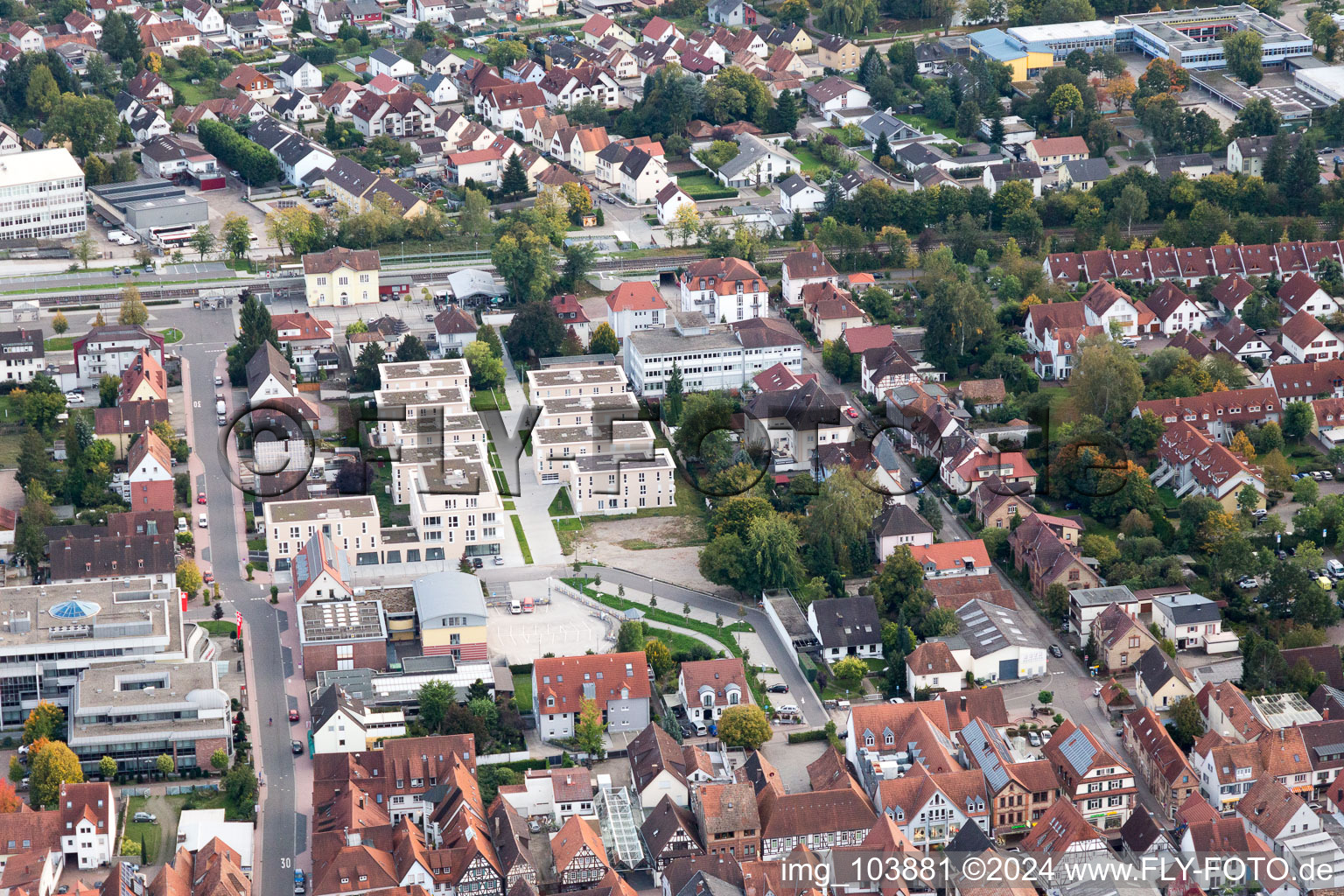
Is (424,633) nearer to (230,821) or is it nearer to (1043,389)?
(230,821)

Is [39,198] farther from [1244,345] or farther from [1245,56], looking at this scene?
[1245,56]

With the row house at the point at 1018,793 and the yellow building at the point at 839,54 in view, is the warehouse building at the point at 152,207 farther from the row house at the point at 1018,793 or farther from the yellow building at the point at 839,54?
the row house at the point at 1018,793

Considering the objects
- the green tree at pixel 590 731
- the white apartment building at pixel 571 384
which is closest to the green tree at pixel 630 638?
the green tree at pixel 590 731

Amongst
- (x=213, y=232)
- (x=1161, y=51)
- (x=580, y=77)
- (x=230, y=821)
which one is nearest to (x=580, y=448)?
(x=230, y=821)

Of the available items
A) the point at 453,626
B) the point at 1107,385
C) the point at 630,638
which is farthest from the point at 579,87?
the point at 630,638

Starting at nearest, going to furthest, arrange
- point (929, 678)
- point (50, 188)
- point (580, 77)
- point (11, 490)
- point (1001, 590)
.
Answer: point (929, 678), point (1001, 590), point (11, 490), point (50, 188), point (580, 77)
